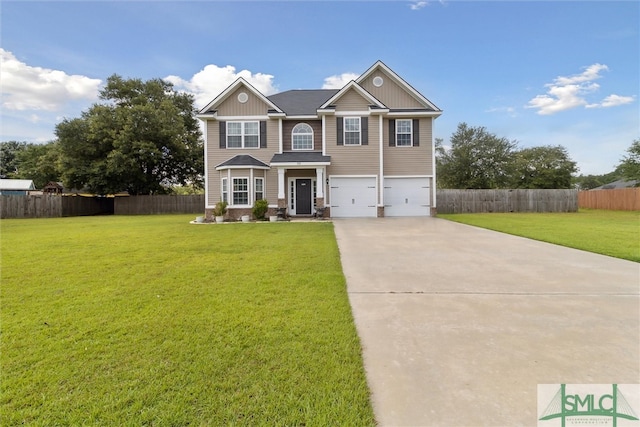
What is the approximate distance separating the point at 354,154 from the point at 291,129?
3913 mm

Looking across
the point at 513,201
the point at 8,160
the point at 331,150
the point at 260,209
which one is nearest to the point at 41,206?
the point at 260,209

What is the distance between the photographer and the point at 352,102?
17.1 metres

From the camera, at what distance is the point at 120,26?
1240 cm

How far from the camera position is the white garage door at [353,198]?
1744cm

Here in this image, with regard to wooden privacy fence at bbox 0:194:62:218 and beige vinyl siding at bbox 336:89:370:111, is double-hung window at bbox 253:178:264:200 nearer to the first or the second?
beige vinyl siding at bbox 336:89:370:111

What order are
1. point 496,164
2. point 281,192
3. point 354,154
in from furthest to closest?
1. point 496,164
2. point 354,154
3. point 281,192

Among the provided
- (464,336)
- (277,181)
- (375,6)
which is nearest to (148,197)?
(277,181)

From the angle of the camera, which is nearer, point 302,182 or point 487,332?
point 487,332

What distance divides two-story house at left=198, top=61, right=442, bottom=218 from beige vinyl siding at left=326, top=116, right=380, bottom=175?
0.06 m

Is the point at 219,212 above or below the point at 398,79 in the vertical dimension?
below

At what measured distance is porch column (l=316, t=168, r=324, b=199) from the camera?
16547mm

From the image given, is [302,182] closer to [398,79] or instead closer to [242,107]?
[242,107]

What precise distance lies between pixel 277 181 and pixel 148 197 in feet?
51.6

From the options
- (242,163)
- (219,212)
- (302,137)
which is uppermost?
(302,137)
